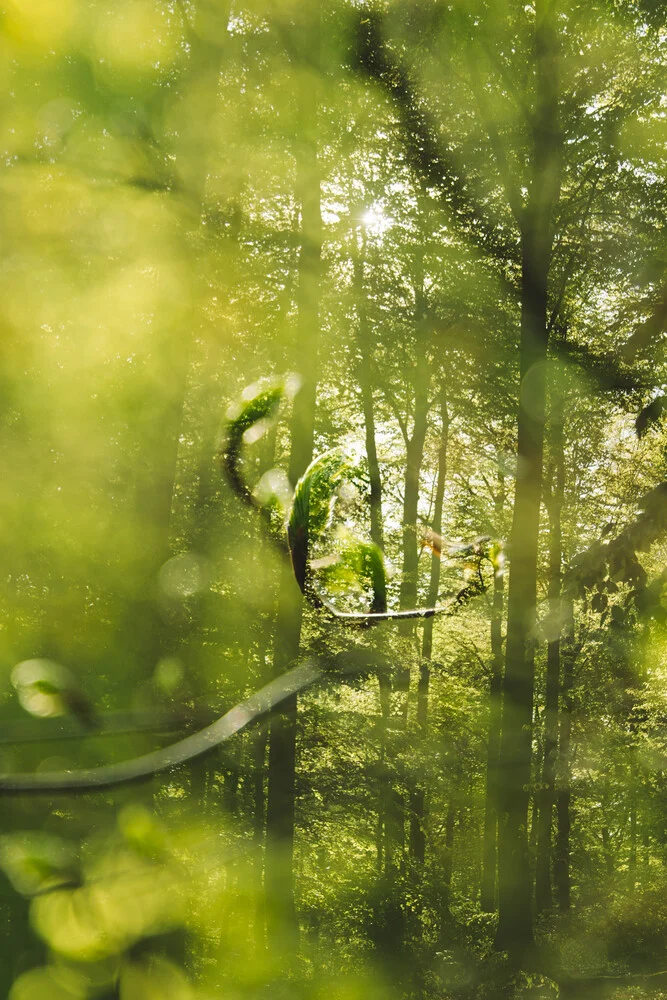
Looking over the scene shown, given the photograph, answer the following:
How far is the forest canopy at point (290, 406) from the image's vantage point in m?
9.38

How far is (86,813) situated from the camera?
9883 millimetres

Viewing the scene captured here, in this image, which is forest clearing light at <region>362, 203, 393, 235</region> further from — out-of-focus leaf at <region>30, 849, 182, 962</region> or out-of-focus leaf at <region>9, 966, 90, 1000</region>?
out-of-focus leaf at <region>9, 966, 90, 1000</region>

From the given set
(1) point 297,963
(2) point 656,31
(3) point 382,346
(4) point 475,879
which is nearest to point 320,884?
(1) point 297,963

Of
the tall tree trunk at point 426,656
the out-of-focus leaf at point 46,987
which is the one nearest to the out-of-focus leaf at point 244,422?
the out-of-focus leaf at point 46,987

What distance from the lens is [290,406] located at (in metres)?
11.7

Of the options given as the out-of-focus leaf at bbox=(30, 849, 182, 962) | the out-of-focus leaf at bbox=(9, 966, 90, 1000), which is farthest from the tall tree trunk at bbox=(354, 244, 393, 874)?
the out-of-focus leaf at bbox=(9, 966, 90, 1000)

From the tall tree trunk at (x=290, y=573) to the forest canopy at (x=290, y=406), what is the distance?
0.05 m

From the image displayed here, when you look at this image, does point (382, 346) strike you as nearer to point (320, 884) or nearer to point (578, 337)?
point (578, 337)

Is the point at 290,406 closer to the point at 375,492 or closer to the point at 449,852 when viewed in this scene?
the point at 375,492

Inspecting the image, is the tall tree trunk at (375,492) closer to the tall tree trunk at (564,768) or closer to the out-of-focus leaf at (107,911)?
the tall tree trunk at (564,768)

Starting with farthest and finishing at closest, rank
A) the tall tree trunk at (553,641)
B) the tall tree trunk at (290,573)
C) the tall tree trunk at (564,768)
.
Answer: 1. the tall tree trunk at (564,768)
2. the tall tree trunk at (553,641)
3. the tall tree trunk at (290,573)

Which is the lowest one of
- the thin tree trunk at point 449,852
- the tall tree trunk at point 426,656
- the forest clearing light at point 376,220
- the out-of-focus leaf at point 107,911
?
the thin tree trunk at point 449,852

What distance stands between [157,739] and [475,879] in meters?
10.2

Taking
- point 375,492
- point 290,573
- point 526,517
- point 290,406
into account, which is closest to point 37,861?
point 290,573
